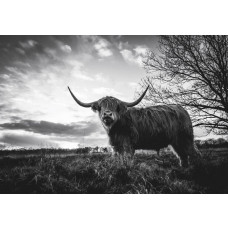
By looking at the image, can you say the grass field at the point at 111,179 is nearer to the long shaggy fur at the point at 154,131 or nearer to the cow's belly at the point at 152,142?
the long shaggy fur at the point at 154,131

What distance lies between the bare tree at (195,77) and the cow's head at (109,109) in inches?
76.6

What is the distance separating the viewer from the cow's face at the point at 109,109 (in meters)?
3.88

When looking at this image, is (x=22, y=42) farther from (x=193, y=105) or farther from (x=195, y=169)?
(x=193, y=105)

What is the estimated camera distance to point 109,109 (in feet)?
13.2

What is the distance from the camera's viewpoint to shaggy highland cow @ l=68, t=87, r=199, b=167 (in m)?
4.06

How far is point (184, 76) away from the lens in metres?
6.58

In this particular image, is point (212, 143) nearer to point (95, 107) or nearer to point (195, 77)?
point (195, 77)

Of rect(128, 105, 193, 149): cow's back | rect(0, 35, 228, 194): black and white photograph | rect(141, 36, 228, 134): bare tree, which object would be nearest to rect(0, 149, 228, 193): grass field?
rect(0, 35, 228, 194): black and white photograph

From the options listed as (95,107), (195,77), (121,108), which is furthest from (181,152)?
(195,77)

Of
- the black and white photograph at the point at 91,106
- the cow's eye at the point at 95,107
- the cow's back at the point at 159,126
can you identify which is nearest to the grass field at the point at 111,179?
the black and white photograph at the point at 91,106

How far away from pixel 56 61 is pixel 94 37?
0.83m

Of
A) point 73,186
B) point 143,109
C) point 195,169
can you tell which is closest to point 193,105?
point 143,109

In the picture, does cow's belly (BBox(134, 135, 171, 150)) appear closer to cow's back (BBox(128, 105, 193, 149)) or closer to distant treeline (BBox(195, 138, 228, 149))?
cow's back (BBox(128, 105, 193, 149))
